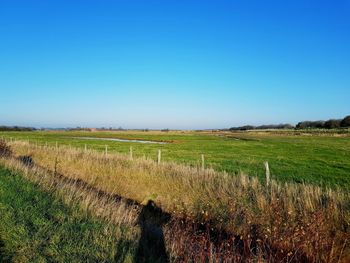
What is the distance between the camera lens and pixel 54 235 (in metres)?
6.48

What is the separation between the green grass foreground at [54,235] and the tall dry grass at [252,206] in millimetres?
1415

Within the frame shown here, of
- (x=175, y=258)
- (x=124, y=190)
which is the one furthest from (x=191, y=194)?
(x=175, y=258)

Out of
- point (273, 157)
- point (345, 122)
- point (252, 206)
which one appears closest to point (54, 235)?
point (252, 206)

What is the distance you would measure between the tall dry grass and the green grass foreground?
142 centimetres

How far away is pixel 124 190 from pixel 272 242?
29.2 ft

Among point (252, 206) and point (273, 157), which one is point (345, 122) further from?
point (252, 206)

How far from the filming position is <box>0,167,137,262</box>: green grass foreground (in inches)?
223

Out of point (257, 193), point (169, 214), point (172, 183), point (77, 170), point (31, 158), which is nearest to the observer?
point (257, 193)

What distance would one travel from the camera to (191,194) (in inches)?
475

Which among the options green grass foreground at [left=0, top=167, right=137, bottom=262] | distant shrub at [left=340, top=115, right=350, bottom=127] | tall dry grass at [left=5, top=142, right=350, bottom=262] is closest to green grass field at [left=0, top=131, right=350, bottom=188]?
tall dry grass at [left=5, top=142, right=350, bottom=262]

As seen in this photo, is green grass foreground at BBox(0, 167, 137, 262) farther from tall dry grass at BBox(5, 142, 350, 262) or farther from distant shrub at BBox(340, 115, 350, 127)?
distant shrub at BBox(340, 115, 350, 127)

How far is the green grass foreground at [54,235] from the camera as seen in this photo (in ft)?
18.6

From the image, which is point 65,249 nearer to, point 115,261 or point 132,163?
point 115,261

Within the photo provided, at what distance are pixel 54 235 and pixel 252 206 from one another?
544 centimetres
